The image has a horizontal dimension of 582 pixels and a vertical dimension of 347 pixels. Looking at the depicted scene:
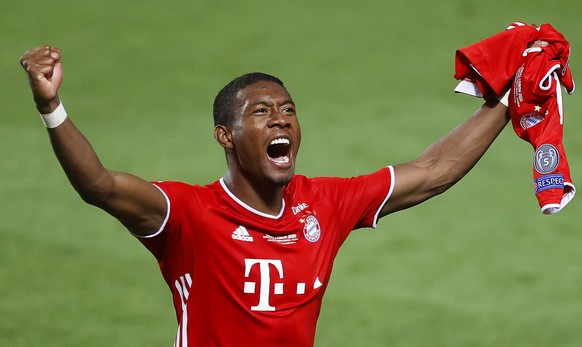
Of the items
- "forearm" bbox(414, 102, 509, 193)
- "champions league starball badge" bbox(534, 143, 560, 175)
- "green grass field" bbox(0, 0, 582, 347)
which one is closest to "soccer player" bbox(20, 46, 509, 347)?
"forearm" bbox(414, 102, 509, 193)

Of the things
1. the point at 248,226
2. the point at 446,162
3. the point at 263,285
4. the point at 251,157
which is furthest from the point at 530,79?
the point at 263,285

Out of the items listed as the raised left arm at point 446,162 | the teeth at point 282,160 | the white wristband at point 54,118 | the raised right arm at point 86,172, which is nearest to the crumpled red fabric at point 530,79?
the raised left arm at point 446,162

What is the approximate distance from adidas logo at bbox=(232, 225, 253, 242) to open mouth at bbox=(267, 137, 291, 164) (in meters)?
0.36

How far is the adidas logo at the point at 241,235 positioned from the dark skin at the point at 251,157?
0.17 metres

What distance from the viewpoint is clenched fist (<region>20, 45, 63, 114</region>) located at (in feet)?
14.4

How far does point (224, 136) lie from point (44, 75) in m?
1.20

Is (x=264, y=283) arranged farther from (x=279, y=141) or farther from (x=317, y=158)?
(x=317, y=158)

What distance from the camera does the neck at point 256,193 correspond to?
208 inches

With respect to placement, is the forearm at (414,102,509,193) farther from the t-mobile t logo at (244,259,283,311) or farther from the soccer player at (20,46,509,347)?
the t-mobile t logo at (244,259,283,311)

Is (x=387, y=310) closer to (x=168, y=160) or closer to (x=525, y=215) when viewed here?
(x=525, y=215)

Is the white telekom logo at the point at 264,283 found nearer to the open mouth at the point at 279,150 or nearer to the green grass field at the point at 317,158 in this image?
the open mouth at the point at 279,150

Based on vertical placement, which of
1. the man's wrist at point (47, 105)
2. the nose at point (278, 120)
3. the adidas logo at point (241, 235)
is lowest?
the adidas logo at point (241, 235)

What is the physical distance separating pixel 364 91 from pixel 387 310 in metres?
2.89

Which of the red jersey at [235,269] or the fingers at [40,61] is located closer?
the fingers at [40,61]
